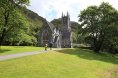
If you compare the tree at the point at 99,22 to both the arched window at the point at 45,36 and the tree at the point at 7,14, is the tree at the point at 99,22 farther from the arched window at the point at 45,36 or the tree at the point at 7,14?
the tree at the point at 7,14

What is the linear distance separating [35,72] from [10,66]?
3.16m

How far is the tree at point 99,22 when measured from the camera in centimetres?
7481

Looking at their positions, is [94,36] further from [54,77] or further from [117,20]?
[54,77]

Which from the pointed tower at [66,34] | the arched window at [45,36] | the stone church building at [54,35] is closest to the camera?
the stone church building at [54,35]

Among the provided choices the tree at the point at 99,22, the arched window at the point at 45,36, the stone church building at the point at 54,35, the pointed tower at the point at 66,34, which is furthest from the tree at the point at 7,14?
the pointed tower at the point at 66,34

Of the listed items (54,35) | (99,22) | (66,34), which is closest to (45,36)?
(54,35)

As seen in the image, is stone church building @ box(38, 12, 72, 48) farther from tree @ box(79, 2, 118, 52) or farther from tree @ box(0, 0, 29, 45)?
tree @ box(0, 0, 29, 45)

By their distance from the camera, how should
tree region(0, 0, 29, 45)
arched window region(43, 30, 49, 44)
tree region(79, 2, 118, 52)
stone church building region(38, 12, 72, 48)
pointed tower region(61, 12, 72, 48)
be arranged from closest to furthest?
tree region(0, 0, 29, 45)
tree region(79, 2, 118, 52)
stone church building region(38, 12, 72, 48)
arched window region(43, 30, 49, 44)
pointed tower region(61, 12, 72, 48)

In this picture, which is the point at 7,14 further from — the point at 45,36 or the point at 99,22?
the point at 45,36

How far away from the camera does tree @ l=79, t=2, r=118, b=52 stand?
2945 inches

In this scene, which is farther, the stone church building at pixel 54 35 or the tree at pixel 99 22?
the stone church building at pixel 54 35

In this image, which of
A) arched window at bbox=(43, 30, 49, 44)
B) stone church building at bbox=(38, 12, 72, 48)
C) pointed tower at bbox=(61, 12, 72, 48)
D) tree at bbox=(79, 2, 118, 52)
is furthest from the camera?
pointed tower at bbox=(61, 12, 72, 48)

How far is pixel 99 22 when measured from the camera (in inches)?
3022

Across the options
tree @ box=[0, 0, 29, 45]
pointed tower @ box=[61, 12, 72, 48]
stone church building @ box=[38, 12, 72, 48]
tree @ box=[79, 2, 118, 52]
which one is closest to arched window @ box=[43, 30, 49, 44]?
stone church building @ box=[38, 12, 72, 48]
